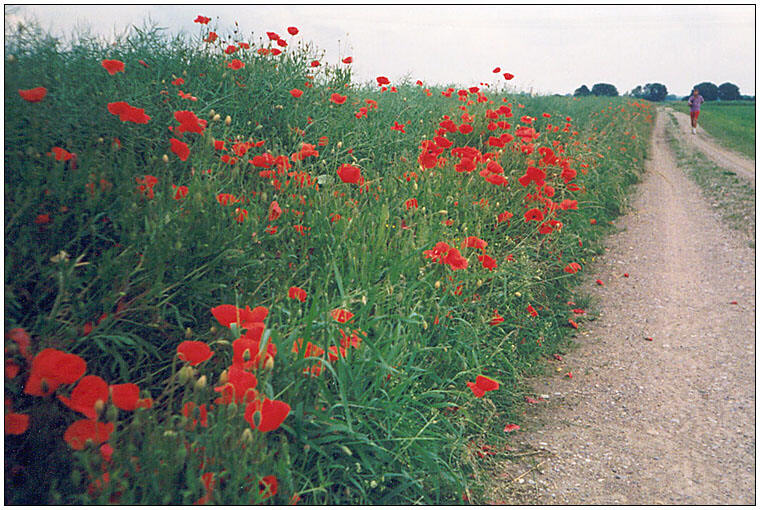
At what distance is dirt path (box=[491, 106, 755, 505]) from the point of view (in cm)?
191

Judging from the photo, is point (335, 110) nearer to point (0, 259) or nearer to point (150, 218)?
point (150, 218)

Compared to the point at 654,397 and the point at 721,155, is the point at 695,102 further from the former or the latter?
the point at 654,397

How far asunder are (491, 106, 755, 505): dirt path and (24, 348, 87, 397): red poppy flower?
→ 4.63ft

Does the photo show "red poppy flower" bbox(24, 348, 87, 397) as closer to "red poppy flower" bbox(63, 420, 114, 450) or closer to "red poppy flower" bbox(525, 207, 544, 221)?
"red poppy flower" bbox(63, 420, 114, 450)

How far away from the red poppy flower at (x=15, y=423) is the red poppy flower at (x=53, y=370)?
0.23 feet

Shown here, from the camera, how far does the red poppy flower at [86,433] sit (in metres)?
1.17

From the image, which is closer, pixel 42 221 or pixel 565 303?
pixel 42 221

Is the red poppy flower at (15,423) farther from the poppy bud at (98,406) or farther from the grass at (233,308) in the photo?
the poppy bud at (98,406)

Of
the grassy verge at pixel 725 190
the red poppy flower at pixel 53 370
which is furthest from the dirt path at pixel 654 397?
the red poppy flower at pixel 53 370

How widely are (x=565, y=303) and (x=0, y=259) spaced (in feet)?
10.1

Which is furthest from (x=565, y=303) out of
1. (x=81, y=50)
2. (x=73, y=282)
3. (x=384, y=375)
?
(x=81, y=50)

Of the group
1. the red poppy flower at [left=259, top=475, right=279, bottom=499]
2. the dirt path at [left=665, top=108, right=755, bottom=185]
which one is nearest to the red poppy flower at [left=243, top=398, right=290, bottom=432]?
the red poppy flower at [left=259, top=475, right=279, bottom=499]

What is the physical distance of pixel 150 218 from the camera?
1.79 m

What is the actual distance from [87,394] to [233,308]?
0.43 metres
